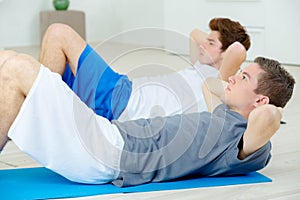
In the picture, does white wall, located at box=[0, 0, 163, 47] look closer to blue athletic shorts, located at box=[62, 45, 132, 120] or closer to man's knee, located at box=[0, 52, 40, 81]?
blue athletic shorts, located at box=[62, 45, 132, 120]

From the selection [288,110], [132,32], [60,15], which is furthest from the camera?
[60,15]

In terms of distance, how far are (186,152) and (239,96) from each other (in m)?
0.29

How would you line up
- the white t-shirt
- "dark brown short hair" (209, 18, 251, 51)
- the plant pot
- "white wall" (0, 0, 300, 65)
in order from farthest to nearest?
the plant pot → "white wall" (0, 0, 300, 65) → "dark brown short hair" (209, 18, 251, 51) → the white t-shirt

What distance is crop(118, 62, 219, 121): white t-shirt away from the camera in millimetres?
2467

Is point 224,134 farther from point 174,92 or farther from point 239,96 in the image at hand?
point 174,92

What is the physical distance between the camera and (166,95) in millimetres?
2533

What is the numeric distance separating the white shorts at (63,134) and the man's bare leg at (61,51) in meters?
0.71

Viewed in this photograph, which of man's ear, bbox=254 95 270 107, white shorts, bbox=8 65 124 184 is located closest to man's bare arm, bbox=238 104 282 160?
man's ear, bbox=254 95 270 107

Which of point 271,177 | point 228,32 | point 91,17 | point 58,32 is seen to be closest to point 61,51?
point 58,32

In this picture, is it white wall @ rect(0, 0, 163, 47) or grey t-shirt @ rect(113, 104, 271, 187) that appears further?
white wall @ rect(0, 0, 163, 47)

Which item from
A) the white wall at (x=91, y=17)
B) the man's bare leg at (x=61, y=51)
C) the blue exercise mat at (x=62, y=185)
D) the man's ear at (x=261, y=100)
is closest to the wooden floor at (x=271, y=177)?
the blue exercise mat at (x=62, y=185)

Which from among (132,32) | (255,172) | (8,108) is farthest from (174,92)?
(8,108)

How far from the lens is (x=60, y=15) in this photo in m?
6.92

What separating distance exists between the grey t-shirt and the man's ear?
0.07 metres
